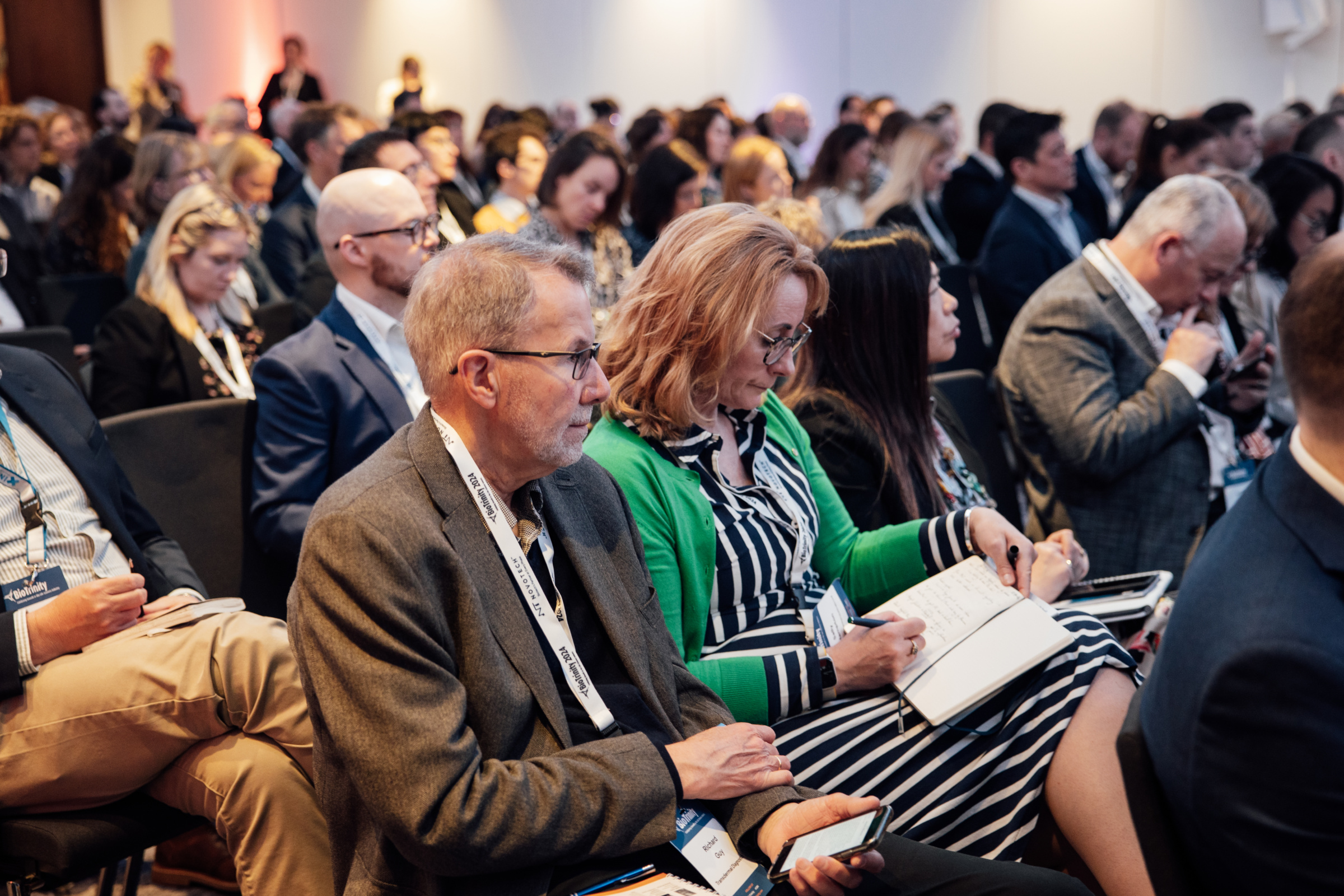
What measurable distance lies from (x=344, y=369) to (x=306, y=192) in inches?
137

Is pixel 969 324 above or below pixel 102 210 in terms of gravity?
below

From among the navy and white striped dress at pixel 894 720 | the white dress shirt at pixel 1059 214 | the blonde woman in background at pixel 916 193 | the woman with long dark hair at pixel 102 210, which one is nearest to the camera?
the navy and white striped dress at pixel 894 720

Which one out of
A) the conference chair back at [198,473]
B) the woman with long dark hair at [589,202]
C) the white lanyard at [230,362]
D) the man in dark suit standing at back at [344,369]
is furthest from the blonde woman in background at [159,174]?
the conference chair back at [198,473]

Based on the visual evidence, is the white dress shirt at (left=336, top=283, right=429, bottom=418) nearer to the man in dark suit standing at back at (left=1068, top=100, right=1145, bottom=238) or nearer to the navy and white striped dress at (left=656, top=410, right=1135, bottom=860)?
the navy and white striped dress at (left=656, top=410, right=1135, bottom=860)

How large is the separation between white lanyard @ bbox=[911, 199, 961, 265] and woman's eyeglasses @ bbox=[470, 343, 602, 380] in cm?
480

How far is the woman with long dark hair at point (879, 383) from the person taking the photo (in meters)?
2.43

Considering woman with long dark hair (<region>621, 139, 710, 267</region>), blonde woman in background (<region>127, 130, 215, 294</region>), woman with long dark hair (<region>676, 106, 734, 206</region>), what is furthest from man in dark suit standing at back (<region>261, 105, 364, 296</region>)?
woman with long dark hair (<region>676, 106, 734, 206</region>)

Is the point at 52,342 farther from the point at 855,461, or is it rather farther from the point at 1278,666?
the point at 1278,666

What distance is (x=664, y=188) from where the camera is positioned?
4891 mm

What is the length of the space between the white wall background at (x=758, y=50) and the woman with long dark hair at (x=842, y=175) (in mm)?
5700

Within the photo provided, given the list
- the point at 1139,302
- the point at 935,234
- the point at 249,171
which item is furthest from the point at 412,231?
the point at 935,234

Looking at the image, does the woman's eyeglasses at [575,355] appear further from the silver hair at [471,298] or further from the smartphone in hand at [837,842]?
the smartphone in hand at [837,842]

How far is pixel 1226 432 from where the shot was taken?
128 inches

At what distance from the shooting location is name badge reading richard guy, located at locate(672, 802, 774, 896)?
1.48 m
